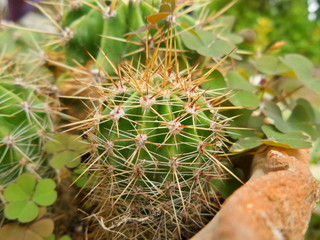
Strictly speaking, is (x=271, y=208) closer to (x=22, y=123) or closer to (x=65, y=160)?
(x=65, y=160)

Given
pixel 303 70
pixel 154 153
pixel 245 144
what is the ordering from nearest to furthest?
pixel 154 153 < pixel 245 144 < pixel 303 70

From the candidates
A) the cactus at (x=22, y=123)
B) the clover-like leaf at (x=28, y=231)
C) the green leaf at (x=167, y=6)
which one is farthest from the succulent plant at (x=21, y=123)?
the green leaf at (x=167, y=6)

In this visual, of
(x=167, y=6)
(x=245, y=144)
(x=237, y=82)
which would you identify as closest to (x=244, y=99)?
(x=237, y=82)

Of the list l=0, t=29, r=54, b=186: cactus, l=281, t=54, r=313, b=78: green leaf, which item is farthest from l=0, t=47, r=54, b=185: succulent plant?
l=281, t=54, r=313, b=78: green leaf

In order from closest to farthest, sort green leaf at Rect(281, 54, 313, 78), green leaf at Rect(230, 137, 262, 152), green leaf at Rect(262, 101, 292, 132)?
green leaf at Rect(230, 137, 262, 152) → green leaf at Rect(262, 101, 292, 132) → green leaf at Rect(281, 54, 313, 78)

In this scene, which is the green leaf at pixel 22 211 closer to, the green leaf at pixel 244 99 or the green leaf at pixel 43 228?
the green leaf at pixel 43 228

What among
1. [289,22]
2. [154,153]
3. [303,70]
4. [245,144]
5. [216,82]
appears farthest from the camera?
[289,22]

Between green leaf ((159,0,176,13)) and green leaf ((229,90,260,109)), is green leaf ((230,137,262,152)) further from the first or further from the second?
green leaf ((159,0,176,13))
